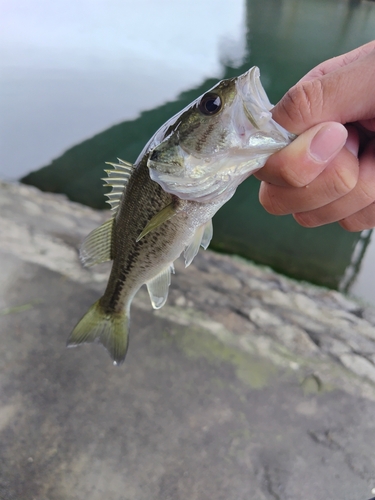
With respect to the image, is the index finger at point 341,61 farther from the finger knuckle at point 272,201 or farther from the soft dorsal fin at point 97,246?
the soft dorsal fin at point 97,246

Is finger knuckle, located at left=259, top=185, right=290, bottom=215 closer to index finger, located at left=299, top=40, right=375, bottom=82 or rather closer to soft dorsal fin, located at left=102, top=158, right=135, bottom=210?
index finger, located at left=299, top=40, right=375, bottom=82

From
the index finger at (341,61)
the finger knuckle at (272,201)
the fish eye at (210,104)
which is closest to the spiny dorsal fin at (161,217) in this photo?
the fish eye at (210,104)

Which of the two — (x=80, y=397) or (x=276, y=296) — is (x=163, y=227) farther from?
(x=276, y=296)

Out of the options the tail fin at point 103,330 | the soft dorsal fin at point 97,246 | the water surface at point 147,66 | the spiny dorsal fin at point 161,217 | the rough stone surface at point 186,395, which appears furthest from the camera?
the water surface at point 147,66

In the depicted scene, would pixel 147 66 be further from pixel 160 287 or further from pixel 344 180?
pixel 344 180

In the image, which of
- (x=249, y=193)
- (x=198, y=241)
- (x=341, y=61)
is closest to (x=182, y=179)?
(x=198, y=241)
